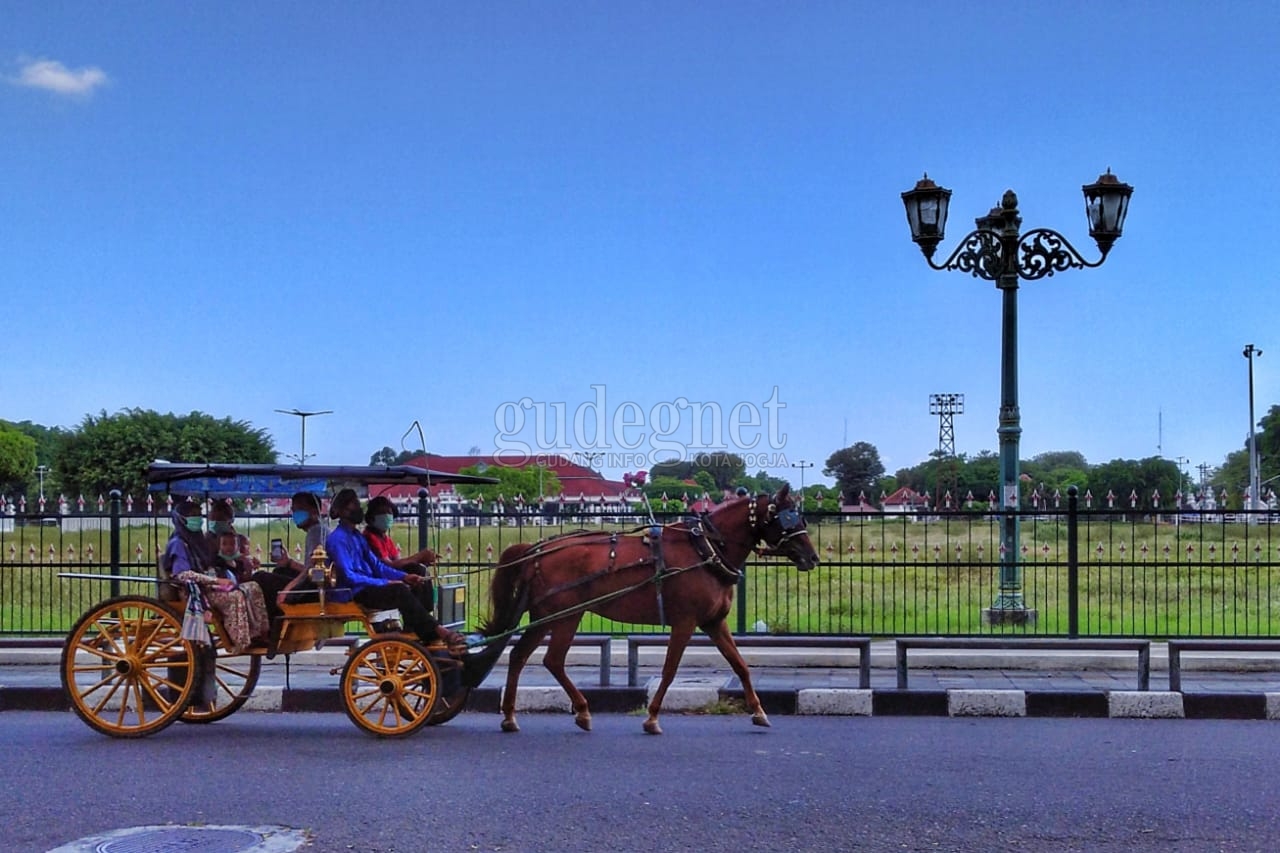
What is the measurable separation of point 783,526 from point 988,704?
8.33 feet

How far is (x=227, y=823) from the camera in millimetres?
7188

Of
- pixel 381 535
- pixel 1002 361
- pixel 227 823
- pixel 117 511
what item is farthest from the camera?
pixel 1002 361

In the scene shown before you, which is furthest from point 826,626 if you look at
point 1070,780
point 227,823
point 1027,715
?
point 227,823

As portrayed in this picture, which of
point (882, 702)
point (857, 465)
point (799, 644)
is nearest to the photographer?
point (882, 702)

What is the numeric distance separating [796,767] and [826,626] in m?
7.82

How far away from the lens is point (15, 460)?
96.8 meters

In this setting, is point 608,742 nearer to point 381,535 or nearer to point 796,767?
point 796,767

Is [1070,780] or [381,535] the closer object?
[1070,780]

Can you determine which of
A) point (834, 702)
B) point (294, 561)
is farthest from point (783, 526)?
point (294, 561)

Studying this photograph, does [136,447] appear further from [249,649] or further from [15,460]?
[249,649]

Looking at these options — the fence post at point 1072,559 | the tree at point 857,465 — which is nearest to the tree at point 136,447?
the tree at point 857,465

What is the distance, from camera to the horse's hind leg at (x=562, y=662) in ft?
33.7

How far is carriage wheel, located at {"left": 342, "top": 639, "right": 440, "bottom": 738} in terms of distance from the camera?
31.9 ft

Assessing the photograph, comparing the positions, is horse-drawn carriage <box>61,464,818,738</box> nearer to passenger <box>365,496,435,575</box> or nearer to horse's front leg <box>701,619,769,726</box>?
horse's front leg <box>701,619,769,726</box>
